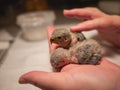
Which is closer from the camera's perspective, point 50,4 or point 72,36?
point 72,36

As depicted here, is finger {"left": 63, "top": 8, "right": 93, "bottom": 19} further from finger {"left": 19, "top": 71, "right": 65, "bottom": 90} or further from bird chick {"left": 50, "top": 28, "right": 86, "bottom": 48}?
finger {"left": 19, "top": 71, "right": 65, "bottom": 90}

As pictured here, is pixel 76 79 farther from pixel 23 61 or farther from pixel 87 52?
pixel 23 61

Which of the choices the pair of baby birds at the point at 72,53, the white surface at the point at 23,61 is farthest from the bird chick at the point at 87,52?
the white surface at the point at 23,61

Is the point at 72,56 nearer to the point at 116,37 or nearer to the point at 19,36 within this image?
the point at 116,37

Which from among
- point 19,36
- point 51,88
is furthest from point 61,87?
point 19,36

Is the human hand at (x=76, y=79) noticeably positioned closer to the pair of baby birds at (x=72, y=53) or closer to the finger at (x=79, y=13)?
the pair of baby birds at (x=72, y=53)

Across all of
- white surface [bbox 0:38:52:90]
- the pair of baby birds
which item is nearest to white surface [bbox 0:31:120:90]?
white surface [bbox 0:38:52:90]
